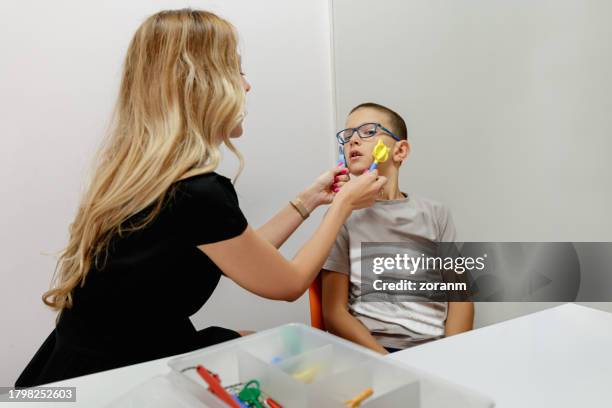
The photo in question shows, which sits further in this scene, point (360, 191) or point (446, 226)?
point (446, 226)

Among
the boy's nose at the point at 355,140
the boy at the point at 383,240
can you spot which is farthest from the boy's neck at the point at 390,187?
the boy's nose at the point at 355,140

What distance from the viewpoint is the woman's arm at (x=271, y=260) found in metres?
0.84

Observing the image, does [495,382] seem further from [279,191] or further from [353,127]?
[279,191]

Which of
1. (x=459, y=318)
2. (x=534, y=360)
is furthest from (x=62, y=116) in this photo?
(x=534, y=360)

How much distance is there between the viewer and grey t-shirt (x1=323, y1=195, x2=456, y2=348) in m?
1.14

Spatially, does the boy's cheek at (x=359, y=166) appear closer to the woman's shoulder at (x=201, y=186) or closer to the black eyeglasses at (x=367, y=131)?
the black eyeglasses at (x=367, y=131)

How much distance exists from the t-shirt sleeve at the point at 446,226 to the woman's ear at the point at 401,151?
0.52 feet

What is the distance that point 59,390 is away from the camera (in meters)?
0.63

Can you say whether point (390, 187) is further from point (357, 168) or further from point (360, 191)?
point (360, 191)

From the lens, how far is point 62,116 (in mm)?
1326

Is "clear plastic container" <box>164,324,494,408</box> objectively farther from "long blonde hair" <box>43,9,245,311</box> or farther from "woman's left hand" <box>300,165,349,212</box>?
"woman's left hand" <box>300,165,349,212</box>

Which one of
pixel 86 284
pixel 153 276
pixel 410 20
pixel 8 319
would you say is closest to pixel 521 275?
pixel 410 20

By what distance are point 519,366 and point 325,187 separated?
2.21 feet

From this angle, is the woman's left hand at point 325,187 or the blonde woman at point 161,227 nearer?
the blonde woman at point 161,227
